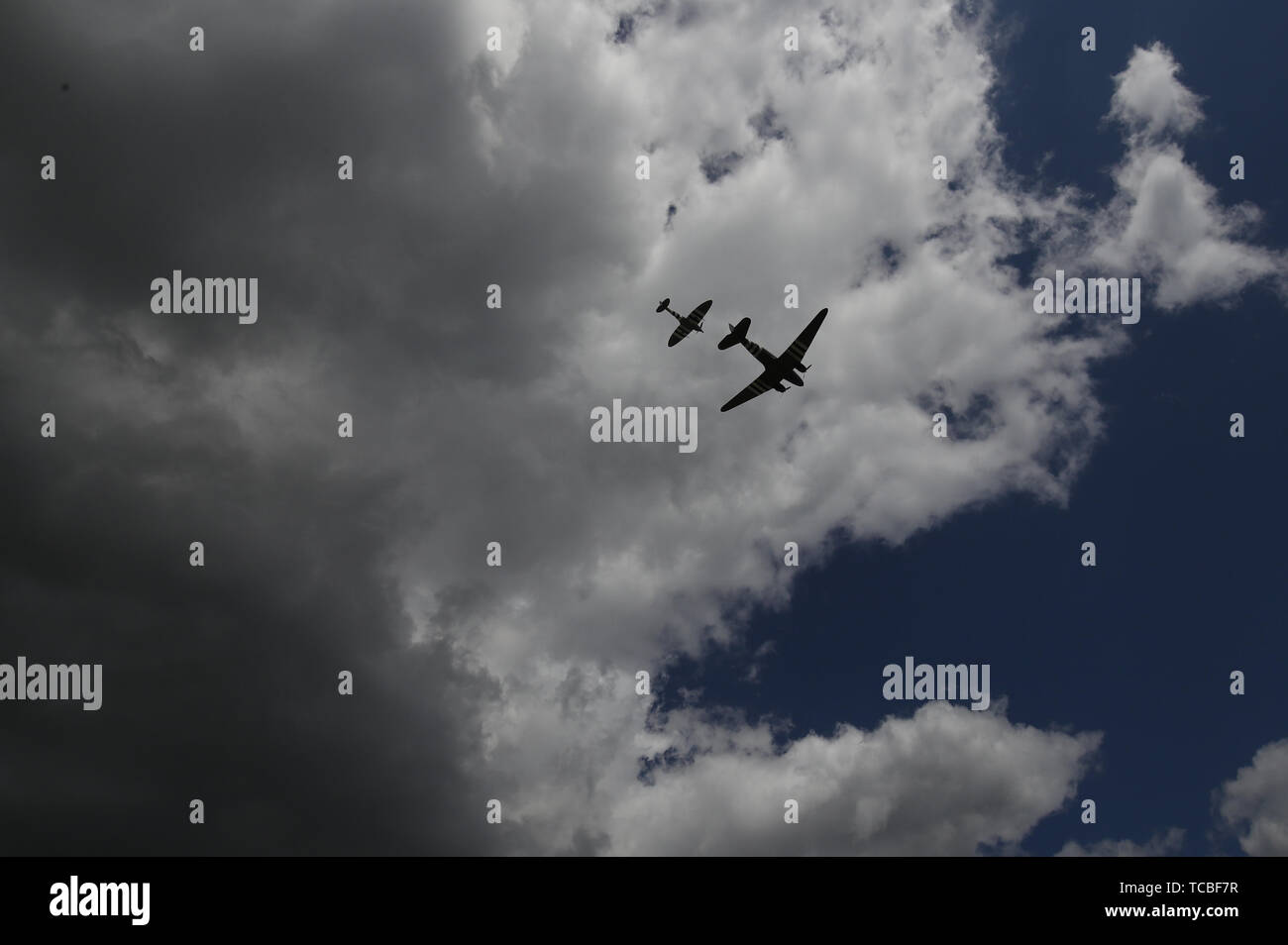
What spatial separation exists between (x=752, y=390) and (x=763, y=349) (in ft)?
23.6

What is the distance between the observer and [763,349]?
8000 cm

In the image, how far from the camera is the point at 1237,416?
72.1 m

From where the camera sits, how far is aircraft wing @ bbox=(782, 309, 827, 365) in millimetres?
79875

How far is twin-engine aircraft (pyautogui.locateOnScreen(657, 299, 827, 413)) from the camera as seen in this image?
250ft

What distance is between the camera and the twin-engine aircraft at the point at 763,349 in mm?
76312

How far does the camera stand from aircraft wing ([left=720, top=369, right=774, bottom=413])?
8267 cm

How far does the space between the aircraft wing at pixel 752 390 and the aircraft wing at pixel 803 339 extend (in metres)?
3.05

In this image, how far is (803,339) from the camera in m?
80.1

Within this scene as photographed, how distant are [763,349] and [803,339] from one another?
403 centimetres

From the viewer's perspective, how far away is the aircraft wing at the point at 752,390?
82669mm

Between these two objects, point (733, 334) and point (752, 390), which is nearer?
point (733, 334)
